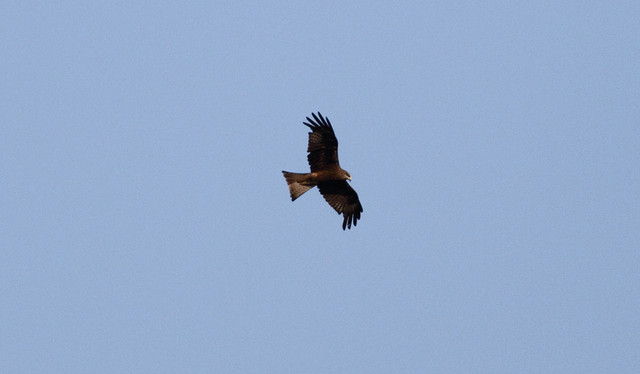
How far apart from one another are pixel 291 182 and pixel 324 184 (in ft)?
3.26

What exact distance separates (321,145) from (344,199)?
7.10 ft

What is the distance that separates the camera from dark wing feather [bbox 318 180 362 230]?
1247 inches

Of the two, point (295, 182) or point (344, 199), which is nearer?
point (295, 182)

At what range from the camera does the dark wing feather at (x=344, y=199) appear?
3167 cm

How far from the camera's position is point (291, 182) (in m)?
31.0

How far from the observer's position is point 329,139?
3052 centimetres

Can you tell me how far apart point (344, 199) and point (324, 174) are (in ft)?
4.70

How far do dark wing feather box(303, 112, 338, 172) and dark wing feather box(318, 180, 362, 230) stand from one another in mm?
757

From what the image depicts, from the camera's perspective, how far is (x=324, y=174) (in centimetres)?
→ 3100

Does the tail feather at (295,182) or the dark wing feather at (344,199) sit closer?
the tail feather at (295,182)

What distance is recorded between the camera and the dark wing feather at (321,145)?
30.3 metres

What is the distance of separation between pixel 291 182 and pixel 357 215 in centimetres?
236

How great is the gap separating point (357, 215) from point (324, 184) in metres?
1.47

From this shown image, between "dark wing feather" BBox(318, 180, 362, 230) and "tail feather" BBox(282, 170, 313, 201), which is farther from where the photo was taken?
"dark wing feather" BBox(318, 180, 362, 230)
